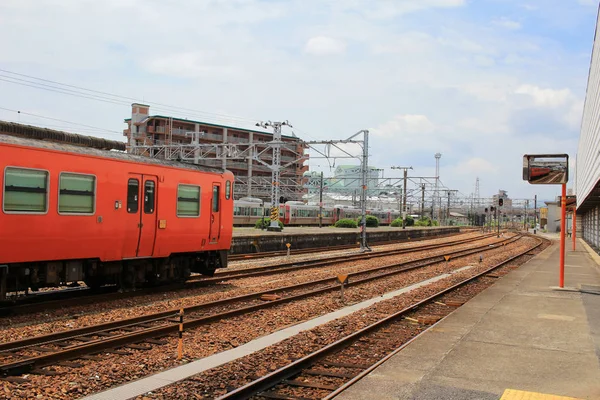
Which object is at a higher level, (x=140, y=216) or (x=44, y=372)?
(x=140, y=216)

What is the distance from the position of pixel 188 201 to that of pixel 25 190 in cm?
442

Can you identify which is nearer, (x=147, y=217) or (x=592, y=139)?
(x=147, y=217)

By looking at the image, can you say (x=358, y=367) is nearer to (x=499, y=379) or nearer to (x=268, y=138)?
(x=499, y=379)

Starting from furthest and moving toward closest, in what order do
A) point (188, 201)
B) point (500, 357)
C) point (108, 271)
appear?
point (188, 201), point (108, 271), point (500, 357)

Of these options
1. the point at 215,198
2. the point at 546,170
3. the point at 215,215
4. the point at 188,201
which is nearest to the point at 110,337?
the point at 188,201

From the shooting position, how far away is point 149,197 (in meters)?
12.7

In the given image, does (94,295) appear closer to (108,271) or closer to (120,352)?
(108,271)

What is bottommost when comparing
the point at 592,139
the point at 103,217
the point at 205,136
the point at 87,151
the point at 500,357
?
the point at 500,357

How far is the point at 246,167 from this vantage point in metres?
85.0

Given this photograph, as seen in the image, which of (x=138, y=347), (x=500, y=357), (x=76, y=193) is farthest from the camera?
(x=76, y=193)

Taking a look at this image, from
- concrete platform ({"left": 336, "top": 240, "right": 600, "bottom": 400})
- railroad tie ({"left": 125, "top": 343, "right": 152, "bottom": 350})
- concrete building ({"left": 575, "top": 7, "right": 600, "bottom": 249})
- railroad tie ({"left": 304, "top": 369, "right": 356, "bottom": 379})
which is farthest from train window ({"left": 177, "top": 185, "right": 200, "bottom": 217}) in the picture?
concrete building ({"left": 575, "top": 7, "right": 600, "bottom": 249})

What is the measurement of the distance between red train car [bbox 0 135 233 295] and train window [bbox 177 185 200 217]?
2 cm

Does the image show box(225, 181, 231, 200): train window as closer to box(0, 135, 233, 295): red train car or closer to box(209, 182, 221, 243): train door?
box(0, 135, 233, 295): red train car

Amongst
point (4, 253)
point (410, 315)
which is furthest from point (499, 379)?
point (4, 253)
